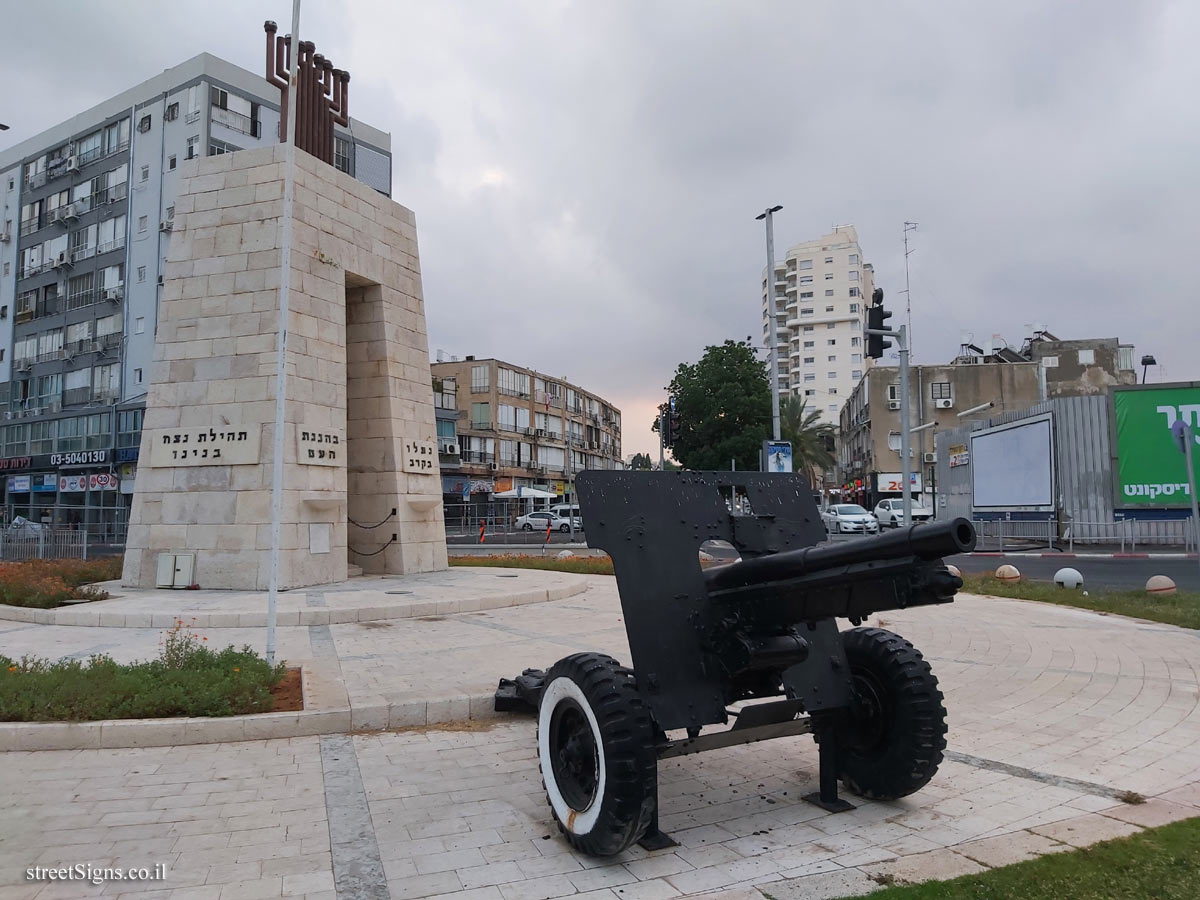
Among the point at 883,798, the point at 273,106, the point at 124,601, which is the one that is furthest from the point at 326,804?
the point at 273,106

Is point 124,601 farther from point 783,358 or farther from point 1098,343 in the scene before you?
point 783,358

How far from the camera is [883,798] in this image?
170 inches

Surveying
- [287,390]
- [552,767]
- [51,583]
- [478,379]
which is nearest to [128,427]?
[478,379]

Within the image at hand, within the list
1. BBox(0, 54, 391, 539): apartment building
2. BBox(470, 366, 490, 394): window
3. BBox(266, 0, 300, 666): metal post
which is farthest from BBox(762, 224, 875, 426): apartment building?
BBox(266, 0, 300, 666): metal post

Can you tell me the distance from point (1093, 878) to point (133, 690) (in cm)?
603

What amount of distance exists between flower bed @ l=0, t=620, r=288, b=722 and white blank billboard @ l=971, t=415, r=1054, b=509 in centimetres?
2838

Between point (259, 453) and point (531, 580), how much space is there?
512cm

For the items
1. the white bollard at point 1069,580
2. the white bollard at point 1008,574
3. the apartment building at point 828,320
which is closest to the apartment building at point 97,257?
the white bollard at point 1008,574

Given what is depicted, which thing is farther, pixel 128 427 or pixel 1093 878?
pixel 128 427

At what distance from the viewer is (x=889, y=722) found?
426 centimetres

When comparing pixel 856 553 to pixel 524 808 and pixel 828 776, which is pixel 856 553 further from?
pixel 524 808

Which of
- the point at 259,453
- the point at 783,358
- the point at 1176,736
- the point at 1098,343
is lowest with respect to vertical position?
the point at 1176,736

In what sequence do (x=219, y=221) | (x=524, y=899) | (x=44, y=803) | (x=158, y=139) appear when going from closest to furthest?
(x=524, y=899) < (x=44, y=803) < (x=219, y=221) < (x=158, y=139)

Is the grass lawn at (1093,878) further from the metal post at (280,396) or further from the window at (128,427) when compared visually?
the window at (128,427)
